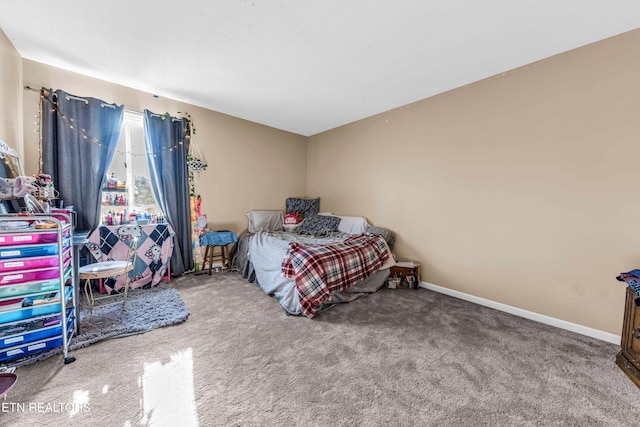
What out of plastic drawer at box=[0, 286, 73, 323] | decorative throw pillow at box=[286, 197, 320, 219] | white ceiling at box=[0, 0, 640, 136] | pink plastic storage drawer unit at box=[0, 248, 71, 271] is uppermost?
white ceiling at box=[0, 0, 640, 136]

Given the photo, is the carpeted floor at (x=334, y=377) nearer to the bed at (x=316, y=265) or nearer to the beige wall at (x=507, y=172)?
the bed at (x=316, y=265)

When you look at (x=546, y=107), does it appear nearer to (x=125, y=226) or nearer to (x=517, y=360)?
(x=517, y=360)

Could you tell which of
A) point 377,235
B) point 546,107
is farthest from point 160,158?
point 546,107

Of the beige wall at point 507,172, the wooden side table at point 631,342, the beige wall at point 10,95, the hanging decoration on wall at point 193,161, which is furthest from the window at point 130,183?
the wooden side table at point 631,342

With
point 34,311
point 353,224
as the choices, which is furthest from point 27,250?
point 353,224

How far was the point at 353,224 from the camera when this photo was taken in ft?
13.0

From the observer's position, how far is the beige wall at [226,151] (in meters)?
2.60

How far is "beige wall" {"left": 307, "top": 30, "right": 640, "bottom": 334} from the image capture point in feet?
6.52

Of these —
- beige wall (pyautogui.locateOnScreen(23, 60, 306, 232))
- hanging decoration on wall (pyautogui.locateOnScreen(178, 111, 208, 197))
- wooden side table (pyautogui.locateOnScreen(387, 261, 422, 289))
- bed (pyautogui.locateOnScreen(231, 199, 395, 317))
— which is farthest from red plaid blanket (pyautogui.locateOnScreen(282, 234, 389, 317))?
hanging decoration on wall (pyautogui.locateOnScreen(178, 111, 208, 197))

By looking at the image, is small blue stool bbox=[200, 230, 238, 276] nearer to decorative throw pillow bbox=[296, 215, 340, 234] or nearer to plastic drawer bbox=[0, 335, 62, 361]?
decorative throw pillow bbox=[296, 215, 340, 234]

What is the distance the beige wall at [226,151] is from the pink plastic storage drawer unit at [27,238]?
170 centimetres

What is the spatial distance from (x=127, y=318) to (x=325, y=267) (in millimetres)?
1934

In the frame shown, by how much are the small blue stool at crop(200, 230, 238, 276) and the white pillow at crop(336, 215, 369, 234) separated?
1.76 metres

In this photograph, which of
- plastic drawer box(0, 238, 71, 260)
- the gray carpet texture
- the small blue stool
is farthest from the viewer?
the small blue stool
